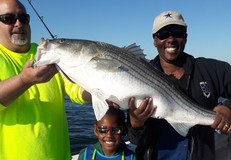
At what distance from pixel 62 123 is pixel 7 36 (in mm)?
1209

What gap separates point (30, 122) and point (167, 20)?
2115 millimetres

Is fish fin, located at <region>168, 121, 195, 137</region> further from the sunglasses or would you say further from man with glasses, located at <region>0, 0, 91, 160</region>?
the sunglasses

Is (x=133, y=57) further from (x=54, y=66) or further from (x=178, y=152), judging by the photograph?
(x=178, y=152)

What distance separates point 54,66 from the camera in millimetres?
3355

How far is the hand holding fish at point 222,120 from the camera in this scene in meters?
3.79

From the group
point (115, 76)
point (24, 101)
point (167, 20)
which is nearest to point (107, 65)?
point (115, 76)

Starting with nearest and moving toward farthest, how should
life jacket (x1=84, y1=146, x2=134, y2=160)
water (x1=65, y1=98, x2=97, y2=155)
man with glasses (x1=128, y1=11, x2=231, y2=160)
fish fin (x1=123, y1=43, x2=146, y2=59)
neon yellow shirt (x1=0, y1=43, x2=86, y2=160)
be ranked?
neon yellow shirt (x1=0, y1=43, x2=86, y2=160), fish fin (x1=123, y1=43, x2=146, y2=59), man with glasses (x1=128, y1=11, x2=231, y2=160), life jacket (x1=84, y1=146, x2=134, y2=160), water (x1=65, y1=98, x2=97, y2=155)

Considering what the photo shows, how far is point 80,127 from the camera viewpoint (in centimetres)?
1414

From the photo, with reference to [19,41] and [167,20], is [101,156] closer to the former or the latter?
[19,41]

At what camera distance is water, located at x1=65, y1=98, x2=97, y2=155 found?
36.8 feet

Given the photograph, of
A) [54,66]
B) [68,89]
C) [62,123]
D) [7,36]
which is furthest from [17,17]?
[62,123]

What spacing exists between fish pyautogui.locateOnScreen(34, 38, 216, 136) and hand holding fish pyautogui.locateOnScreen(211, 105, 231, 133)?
0.07 m

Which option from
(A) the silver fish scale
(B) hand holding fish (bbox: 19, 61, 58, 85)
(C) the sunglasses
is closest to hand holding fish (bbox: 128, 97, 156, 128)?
(A) the silver fish scale

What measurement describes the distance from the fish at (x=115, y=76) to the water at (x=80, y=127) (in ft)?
22.2
